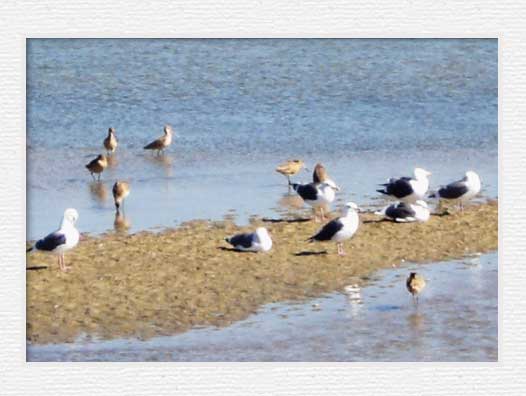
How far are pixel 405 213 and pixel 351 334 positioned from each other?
436cm

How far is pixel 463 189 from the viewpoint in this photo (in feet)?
73.6

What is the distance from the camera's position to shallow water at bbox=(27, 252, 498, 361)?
17.2 metres

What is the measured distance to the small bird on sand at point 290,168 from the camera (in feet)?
79.0

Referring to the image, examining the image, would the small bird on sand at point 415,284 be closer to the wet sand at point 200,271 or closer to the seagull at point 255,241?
the wet sand at point 200,271

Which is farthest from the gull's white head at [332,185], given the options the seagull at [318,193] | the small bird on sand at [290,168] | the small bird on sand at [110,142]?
the small bird on sand at [110,142]

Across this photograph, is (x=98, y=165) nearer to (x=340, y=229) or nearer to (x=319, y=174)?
(x=319, y=174)

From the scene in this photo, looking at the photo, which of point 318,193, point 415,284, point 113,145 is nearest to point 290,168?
point 318,193

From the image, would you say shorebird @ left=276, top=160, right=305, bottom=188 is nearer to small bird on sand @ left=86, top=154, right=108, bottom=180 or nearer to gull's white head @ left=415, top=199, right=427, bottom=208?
gull's white head @ left=415, top=199, right=427, bottom=208

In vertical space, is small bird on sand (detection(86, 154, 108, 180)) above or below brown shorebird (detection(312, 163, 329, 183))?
above

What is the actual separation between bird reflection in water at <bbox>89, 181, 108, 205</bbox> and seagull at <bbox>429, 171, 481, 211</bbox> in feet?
16.6

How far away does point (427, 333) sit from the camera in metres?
17.8

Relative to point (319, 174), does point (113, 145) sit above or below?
above

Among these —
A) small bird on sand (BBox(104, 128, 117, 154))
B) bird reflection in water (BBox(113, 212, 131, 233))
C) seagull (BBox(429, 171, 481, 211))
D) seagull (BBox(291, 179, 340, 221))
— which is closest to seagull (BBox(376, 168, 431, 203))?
seagull (BBox(429, 171, 481, 211))
